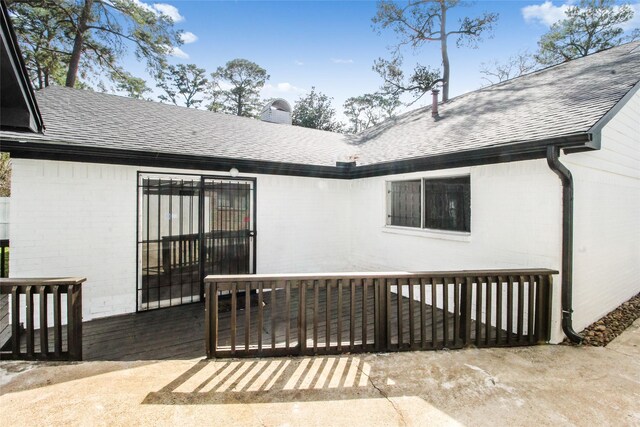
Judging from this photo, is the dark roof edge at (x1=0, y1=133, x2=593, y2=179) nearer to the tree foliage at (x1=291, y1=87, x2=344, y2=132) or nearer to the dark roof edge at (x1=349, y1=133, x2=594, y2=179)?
the dark roof edge at (x1=349, y1=133, x2=594, y2=179)

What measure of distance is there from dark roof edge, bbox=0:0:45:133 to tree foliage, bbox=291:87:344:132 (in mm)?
23454

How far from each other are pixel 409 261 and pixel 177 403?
443 cm

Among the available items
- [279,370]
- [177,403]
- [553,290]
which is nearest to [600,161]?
[553,290]

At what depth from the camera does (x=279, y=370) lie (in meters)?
3.03

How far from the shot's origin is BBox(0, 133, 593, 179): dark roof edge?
3.82 meters

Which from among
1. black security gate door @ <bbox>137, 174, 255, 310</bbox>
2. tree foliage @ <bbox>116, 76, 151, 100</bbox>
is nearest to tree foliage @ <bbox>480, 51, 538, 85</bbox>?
black security gate door @ <bbox>137, 174, 255, 310</bbox>

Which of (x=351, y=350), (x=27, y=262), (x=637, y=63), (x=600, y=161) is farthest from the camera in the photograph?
(x=637, y=63)

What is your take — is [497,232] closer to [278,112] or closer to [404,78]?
[278,112]

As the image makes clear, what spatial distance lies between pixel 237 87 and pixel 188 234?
22.4 meters

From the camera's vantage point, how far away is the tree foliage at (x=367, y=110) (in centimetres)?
2447

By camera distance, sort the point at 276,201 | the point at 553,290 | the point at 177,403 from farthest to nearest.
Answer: the point at 276,201 → the point at 553,290 → the point at 177,403

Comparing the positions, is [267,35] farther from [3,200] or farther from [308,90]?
[308,90]

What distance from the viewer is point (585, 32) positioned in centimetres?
1446

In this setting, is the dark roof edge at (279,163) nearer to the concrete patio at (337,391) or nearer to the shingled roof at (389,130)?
the shingled roof at (389,130)
